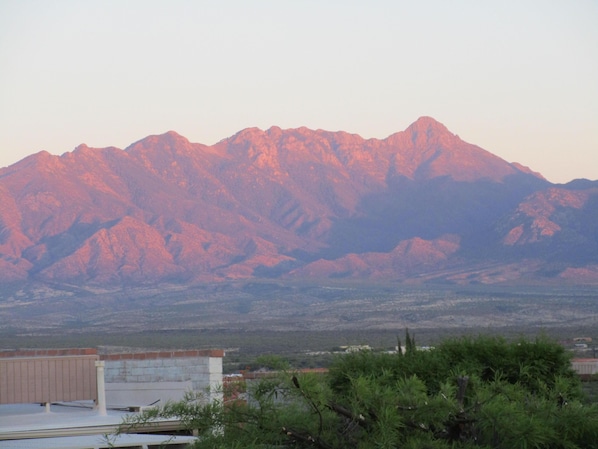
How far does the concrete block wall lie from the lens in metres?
15.7

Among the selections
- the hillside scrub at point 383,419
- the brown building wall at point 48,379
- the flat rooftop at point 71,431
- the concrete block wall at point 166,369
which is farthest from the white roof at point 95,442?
the concrete block wall at point 166,369

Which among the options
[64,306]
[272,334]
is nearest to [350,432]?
[272,334]

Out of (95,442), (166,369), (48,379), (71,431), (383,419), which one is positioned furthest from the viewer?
(166,369)

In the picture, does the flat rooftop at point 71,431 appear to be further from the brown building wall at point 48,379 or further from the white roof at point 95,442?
the brown building wall at point 48,379

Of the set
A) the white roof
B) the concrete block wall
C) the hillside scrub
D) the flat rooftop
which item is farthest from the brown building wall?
the hillside scrub

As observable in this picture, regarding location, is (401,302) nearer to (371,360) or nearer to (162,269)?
(162,269)

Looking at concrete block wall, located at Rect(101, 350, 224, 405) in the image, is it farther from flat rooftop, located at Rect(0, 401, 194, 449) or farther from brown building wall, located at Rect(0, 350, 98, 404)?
brown building wall, located at Rect(0, 350, 98, 404)

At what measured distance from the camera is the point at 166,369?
15.9 m

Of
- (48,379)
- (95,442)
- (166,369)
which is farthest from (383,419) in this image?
(166,369)

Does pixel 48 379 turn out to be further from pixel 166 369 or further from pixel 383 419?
pixel 383 419

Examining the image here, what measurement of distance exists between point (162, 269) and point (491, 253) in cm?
4784

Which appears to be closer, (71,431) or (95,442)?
(95,442)

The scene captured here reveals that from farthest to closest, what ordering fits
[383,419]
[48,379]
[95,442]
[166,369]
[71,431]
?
[166,369]
[48,379]
[71,431]
[95,442]
[383,419]

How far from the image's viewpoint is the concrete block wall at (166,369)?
1568cm
